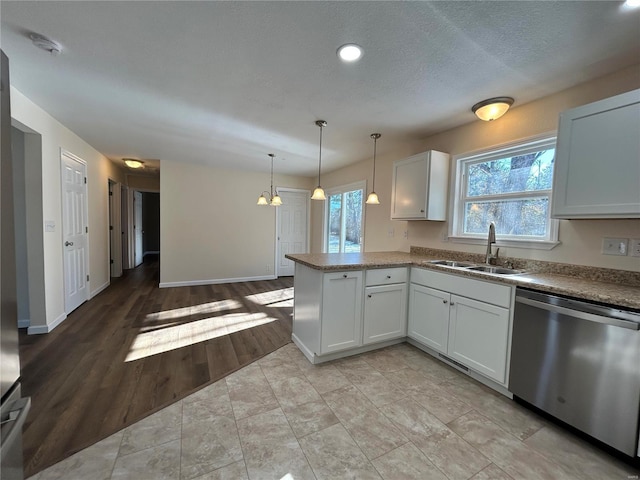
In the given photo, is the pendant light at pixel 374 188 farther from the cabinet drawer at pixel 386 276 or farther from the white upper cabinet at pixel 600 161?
the white upper cabinet at pixel 600 161

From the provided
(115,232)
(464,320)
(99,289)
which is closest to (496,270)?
(464,320)

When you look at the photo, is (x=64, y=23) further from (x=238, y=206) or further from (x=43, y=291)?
(x=238, y=206)

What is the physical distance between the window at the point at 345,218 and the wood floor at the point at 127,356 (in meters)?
1.61

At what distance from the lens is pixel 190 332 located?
3.03m

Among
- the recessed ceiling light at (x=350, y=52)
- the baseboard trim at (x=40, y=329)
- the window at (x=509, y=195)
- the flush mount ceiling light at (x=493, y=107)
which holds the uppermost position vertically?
the recessed ceiling light at (x=350, y=52)

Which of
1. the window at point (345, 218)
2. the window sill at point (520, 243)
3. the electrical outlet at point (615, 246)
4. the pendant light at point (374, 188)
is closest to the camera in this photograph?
the electrical outlet at point (615, 246)

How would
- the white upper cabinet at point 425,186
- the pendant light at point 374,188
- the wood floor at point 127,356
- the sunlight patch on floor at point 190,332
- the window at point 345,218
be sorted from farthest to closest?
the window at point 345,218 → the pendant light at point 374,188 → the white upper cabinet at point 425,186 → the sunlight patch on floor at point 190,332 → the wood floor at point 127,356

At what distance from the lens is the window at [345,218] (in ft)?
15.7

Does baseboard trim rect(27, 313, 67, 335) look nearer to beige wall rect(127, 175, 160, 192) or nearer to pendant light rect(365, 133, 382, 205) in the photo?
pendant light rect(365, 133, 382, 205)

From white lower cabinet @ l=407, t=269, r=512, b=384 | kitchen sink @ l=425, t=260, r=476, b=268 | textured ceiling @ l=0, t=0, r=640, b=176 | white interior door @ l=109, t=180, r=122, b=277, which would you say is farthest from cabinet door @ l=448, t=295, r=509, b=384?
white interior door @ l=109, t=180, r=122, b=277

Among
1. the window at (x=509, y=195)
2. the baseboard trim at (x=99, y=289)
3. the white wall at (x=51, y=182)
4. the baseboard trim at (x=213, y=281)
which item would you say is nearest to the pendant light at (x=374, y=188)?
the window at (x=509, y=195)

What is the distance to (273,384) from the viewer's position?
6.94 ft

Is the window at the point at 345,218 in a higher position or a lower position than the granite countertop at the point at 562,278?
higher

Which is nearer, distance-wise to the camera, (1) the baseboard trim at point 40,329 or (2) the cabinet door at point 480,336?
(2) the cabinet door at point 480,336
